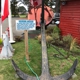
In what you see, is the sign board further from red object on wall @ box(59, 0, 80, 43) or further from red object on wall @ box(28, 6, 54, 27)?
red object on wall @ box(28, 6, 54, 27)

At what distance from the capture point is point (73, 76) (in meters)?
4.64

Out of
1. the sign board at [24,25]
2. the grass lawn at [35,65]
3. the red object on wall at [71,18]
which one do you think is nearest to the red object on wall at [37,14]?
the red object on wall at [71,18]

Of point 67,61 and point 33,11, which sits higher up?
point 33,11

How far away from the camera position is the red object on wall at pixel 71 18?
349 inches

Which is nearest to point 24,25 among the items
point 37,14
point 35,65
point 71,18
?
point 35,65

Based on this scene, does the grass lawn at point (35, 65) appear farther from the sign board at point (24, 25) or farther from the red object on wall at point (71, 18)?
the red object on wall at point (71, 18)

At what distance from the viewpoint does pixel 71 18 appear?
9289 millimetres

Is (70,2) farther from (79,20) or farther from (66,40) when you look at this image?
(66,40)

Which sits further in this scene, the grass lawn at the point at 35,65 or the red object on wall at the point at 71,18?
the red object on wall at the point at 71,18

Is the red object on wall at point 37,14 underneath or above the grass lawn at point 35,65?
above

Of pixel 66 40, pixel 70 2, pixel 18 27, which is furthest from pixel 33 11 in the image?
pixel 18 27

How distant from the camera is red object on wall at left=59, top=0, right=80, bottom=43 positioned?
8.86 metres

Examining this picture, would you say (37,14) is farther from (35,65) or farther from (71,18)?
(35,65)

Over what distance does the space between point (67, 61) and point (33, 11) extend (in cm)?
925
